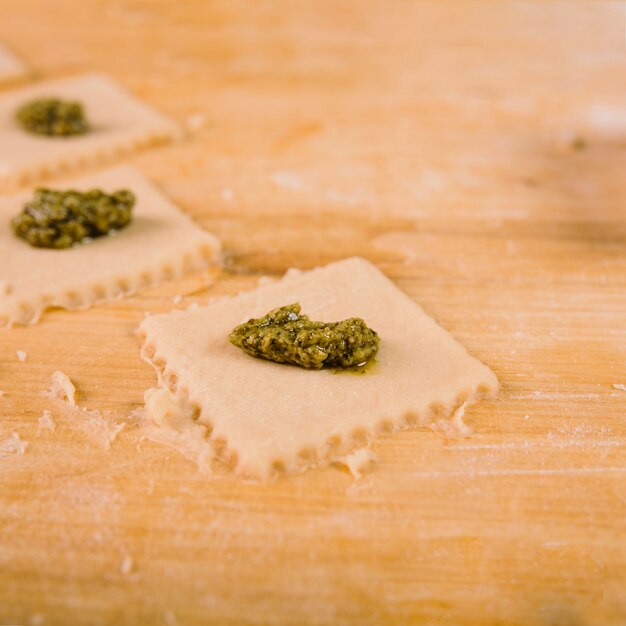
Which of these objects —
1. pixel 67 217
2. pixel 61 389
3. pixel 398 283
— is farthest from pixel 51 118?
pixel 398 283

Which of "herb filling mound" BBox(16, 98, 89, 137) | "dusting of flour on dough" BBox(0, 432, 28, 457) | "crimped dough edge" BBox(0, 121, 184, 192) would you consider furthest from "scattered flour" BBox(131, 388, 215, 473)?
"herb filling mound" BBox(16, 98, 89, 137)

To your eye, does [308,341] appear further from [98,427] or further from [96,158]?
[96,158]

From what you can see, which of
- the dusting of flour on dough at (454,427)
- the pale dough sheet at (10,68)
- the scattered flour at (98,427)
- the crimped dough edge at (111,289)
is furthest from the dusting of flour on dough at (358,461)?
the pale dough sheet at (10,68)

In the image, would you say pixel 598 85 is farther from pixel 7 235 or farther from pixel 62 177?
pixel 7 235

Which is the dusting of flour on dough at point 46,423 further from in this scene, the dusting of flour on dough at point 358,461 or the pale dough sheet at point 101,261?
the dusting of flour on dough at point 358,461

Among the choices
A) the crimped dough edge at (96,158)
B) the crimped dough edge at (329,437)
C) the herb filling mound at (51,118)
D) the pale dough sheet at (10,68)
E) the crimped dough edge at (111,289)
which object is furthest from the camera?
the pale dough sheet at (10,68)

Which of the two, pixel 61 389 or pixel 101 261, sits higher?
pixel 101 261

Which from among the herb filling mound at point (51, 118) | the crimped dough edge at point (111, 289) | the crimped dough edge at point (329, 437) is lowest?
the crimped dough edge at point (329, 437)

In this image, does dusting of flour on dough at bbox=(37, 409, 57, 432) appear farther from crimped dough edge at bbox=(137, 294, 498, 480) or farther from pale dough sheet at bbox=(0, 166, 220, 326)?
pale dough sheet at bbox=(0, 166, 220, 326)

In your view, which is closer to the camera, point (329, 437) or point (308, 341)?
point (329, 437)
